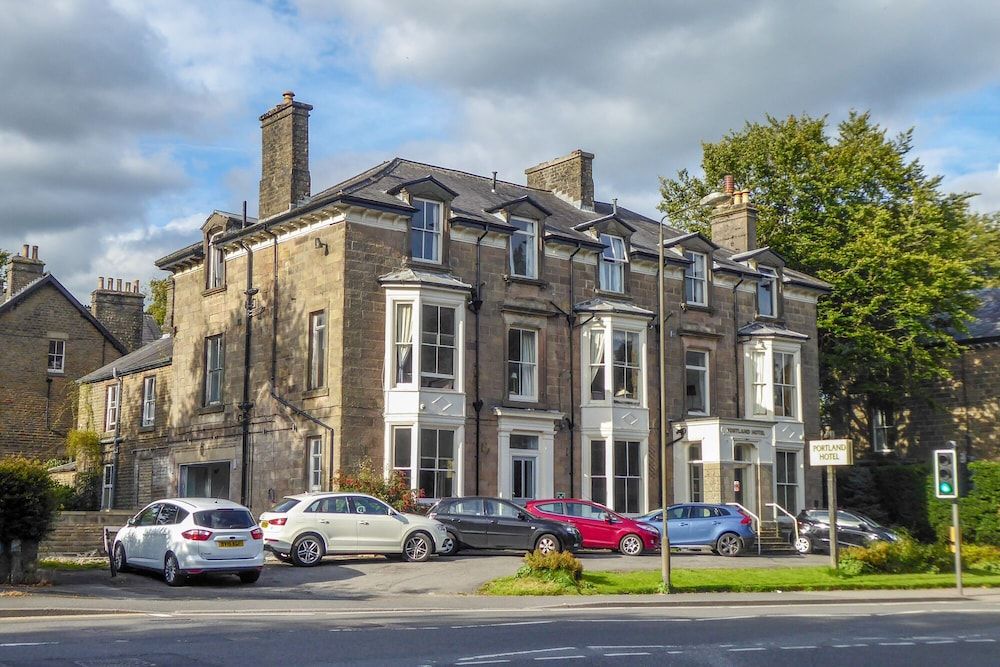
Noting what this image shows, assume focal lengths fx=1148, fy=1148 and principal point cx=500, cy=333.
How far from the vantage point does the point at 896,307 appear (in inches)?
1762

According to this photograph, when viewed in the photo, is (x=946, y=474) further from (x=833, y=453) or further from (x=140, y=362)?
(x=140, y=362)

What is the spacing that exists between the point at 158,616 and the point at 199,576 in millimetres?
7221

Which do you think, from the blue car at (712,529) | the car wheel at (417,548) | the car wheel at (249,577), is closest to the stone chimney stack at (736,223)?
the blue car at (712,529)

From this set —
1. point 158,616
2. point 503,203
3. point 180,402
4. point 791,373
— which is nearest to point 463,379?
point 503,203

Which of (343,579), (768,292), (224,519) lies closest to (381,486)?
(343,579)

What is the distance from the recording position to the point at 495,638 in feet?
45.3

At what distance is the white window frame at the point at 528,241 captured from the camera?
35031 mm

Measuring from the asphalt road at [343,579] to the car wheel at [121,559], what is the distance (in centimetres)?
23

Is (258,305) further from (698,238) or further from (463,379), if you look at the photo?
(698,238)

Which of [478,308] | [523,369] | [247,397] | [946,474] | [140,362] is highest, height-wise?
[478,308]

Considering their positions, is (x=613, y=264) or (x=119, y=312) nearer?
(x=613, y=264)

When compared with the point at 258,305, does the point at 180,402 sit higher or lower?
lower

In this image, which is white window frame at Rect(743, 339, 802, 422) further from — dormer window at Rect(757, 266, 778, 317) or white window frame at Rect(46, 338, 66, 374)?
white window frame at Rect(46, 338, 66, 374)

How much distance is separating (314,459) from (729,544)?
11669 mm
